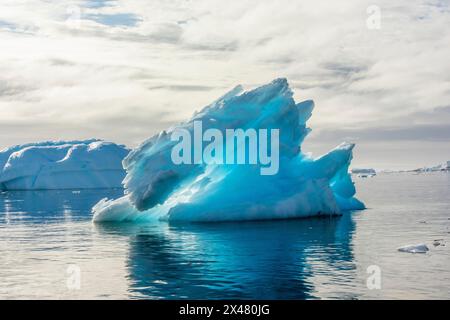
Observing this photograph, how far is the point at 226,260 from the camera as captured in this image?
82.4ft

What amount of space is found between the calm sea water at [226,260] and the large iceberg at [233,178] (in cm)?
168

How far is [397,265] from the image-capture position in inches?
909

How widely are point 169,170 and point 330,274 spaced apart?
18.5m

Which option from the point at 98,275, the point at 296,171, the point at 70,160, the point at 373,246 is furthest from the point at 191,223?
the point at 70,160

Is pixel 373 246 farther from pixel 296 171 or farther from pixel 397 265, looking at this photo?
pixel 296 171

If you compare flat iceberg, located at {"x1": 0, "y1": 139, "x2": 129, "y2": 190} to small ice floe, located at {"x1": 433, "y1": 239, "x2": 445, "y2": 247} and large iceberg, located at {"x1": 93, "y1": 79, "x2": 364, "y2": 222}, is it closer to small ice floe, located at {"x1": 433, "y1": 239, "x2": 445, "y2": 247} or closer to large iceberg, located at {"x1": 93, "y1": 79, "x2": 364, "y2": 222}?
large iceberg, located at {"x1": 93, "y1": 79, "x2": 364, "y2": 222}

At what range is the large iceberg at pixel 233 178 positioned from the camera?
129ft

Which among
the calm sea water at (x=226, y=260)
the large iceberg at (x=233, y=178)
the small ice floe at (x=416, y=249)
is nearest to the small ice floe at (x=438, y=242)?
the calm sea water at (x=226, y=260)

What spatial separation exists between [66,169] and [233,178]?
80227mm

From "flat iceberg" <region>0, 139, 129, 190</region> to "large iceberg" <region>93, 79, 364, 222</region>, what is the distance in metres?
74.6

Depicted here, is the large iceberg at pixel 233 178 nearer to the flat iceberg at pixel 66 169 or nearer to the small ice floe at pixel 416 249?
the small ice floe at pixel 416 249

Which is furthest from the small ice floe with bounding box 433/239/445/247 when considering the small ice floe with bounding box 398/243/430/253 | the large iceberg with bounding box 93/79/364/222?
the large iceberg with bounding box 93/79/364/222

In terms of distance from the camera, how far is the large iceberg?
3928 cm

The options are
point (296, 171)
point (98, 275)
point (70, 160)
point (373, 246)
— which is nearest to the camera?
Answer: point (98, 275)
